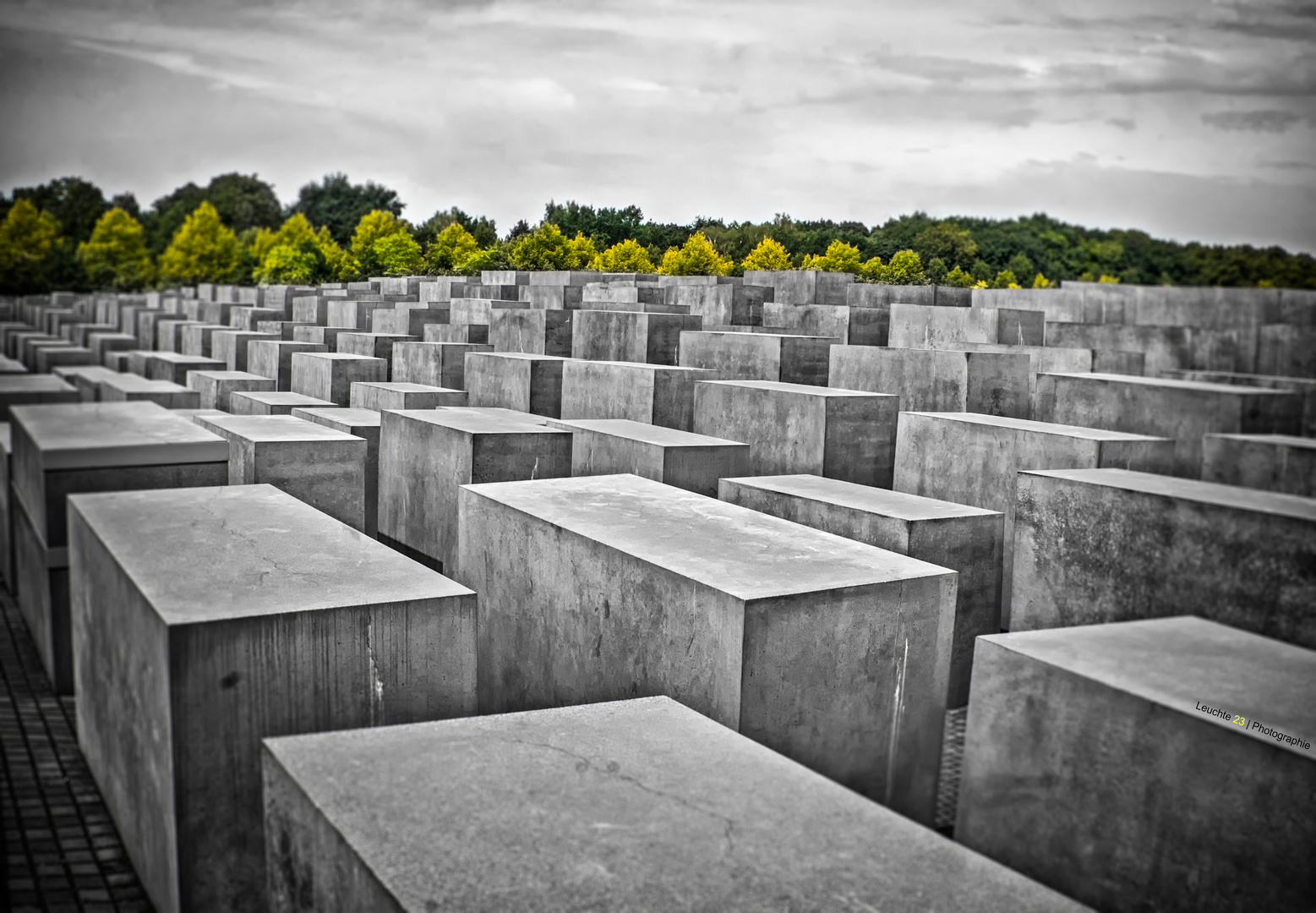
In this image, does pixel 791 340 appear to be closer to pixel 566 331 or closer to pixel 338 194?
pixel 566 331

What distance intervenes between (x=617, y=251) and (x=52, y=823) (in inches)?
523

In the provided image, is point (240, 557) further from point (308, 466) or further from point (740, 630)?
point (308, 466)

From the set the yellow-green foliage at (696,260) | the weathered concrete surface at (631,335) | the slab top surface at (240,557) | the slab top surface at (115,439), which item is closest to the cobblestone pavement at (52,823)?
the slab top surface at (240,557)

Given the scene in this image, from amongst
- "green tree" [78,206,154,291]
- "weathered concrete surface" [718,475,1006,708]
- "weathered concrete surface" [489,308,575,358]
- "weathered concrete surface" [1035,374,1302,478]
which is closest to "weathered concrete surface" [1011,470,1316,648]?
"weathered concrete surface" [718,475,1006,708]

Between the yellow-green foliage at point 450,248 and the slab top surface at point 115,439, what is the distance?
16868mm

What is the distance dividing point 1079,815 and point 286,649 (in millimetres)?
3211

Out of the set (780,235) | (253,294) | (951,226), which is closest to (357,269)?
(253,294)

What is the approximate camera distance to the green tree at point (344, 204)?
6216cm

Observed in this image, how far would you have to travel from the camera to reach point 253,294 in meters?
34.0

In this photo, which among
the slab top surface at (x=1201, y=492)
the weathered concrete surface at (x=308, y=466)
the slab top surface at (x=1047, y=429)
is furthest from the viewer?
the weathered concrete surface at (x=308, y=466)

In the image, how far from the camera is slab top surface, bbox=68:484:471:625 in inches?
180

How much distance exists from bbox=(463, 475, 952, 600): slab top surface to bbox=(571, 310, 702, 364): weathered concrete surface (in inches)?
265

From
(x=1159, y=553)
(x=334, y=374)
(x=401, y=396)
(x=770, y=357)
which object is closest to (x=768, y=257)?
(x=770, y=357)

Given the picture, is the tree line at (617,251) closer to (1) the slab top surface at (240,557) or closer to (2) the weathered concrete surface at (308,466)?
(2) the weathered concrete surface at (308,466)
